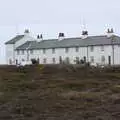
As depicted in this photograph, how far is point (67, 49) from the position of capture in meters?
83.2

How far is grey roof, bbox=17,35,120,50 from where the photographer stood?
77312 mm

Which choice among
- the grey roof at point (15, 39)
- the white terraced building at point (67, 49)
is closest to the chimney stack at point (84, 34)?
the white terraced building at point (67, 49)

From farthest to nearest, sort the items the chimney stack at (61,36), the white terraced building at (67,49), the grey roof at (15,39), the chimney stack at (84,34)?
1. the grey roof at (15,39)
2. the chimney stack at (61,36)
3. the chimney stack at (84,34)
4. the white terraced building at (67,49)

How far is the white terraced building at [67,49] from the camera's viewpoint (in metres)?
76.4

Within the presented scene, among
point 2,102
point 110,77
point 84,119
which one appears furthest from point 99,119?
point 110,77

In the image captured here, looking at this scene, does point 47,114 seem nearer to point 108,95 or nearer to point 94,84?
point 108,95

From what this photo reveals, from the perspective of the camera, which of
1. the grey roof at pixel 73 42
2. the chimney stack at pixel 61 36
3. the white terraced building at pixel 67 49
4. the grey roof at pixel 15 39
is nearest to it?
the white terraced building at pixel 67 49

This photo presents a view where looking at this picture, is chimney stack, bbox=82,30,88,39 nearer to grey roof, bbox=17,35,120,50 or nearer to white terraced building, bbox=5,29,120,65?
white terraced building, bbox=5,29,120,65

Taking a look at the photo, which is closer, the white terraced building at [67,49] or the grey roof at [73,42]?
the white terraced building at [67,49]

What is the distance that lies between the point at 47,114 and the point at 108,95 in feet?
24.7

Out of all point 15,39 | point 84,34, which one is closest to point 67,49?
point 84,34

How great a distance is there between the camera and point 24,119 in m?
15.9

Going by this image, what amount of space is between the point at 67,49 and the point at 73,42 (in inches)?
73.8

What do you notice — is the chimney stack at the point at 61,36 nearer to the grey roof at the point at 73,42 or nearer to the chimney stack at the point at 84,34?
the grey roof at the point at 73,42
